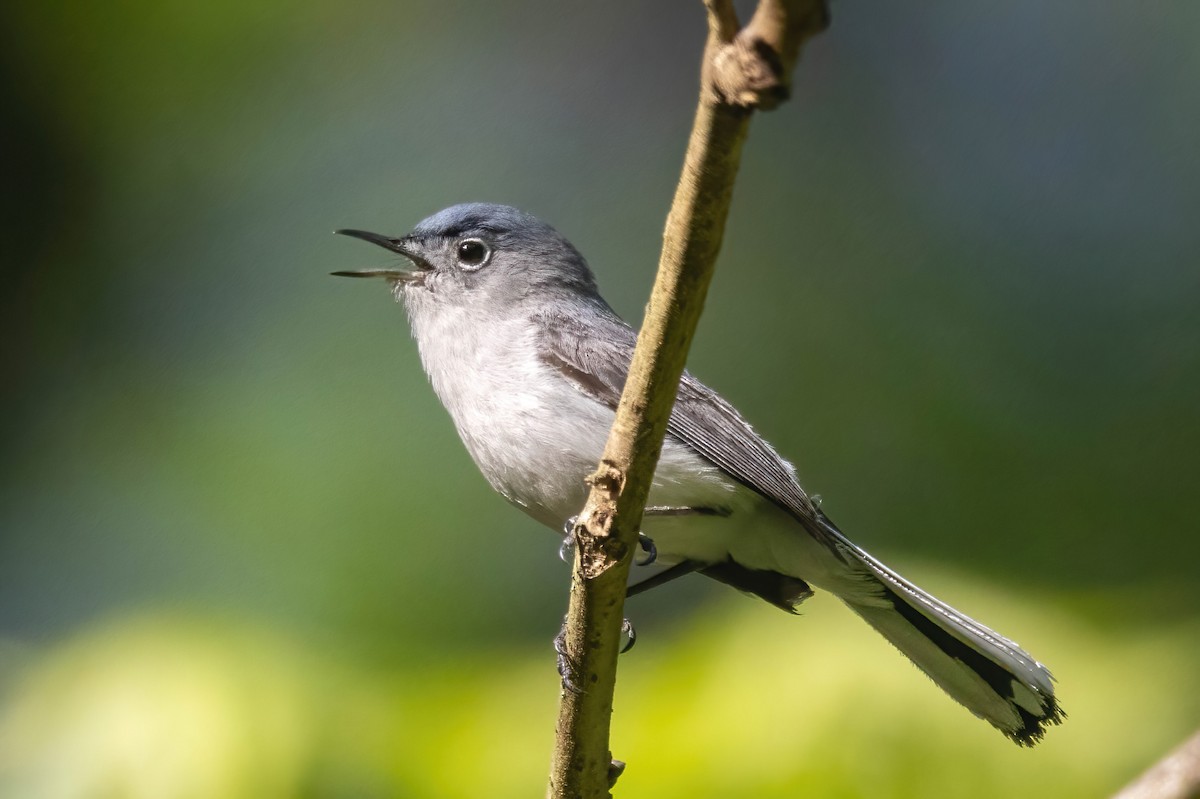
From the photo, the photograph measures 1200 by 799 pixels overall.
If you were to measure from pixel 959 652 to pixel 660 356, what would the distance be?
1219mm

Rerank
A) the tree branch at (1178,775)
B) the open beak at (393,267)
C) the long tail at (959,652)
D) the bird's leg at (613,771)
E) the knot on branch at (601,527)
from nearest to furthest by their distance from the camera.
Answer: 1. the tree branch at (1178,775)
2. the knot on branch at (601,527)
3. the bird's leg at (613,771)
4. the long tail at (959,652)
5. the open beak at (393,267)

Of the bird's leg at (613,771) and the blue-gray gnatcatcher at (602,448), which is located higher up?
the blue-gray gnatcatcher at (602,448)

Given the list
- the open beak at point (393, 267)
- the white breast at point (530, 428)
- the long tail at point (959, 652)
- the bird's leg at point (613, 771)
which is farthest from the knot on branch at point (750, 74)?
the open beak at point (393, 267)

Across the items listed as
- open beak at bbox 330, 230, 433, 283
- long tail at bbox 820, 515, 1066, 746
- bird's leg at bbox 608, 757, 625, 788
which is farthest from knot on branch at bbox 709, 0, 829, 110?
open beak at bbox 330, 230, 433, 283

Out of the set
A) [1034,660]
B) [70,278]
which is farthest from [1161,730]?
[70,278]

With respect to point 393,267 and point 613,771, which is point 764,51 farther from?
point 393,267

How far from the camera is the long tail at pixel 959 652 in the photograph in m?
2.06

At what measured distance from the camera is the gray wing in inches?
89.2

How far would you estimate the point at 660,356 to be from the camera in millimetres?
1312

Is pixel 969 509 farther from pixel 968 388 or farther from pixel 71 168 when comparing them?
pixel 71 168

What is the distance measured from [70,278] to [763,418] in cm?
196

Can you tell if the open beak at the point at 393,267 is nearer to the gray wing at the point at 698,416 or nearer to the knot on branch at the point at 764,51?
the gray wing at the point at 698,416

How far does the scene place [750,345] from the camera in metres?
3.00

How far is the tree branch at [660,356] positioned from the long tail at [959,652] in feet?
2.68
